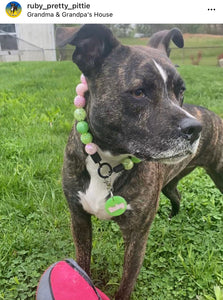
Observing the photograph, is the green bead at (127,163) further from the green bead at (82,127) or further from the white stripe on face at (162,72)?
the white stripe on face at (162,72)

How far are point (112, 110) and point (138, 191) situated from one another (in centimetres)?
53

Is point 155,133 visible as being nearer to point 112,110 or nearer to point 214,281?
point 112,110

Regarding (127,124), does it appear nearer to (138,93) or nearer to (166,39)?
(138,93)

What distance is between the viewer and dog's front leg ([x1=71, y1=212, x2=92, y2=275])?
2.16 meters

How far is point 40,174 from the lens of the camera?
3328 mm

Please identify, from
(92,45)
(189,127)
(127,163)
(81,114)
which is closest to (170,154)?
(189,127)

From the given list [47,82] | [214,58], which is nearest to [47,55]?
[214,58]

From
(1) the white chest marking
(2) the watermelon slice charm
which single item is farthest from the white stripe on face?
(2) the watermelon slice charm

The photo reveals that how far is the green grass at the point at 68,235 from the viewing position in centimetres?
236

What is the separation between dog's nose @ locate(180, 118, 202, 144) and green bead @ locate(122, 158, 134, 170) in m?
0.39

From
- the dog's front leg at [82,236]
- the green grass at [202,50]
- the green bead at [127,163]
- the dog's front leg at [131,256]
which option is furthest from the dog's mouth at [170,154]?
the green grass at [202,50]

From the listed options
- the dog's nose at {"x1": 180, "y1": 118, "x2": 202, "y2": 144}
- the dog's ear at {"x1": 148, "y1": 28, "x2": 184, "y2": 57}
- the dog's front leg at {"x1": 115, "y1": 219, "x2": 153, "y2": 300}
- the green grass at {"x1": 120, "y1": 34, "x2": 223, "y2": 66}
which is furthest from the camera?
the green grass at {"x1": 120, "y1": 34, "x2": 223, "y2": 66}

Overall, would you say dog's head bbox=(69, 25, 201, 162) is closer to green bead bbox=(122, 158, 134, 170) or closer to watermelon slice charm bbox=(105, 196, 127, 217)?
green bead bbox=(122, 158, 134, 170)

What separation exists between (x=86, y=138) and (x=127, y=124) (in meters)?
0.25
